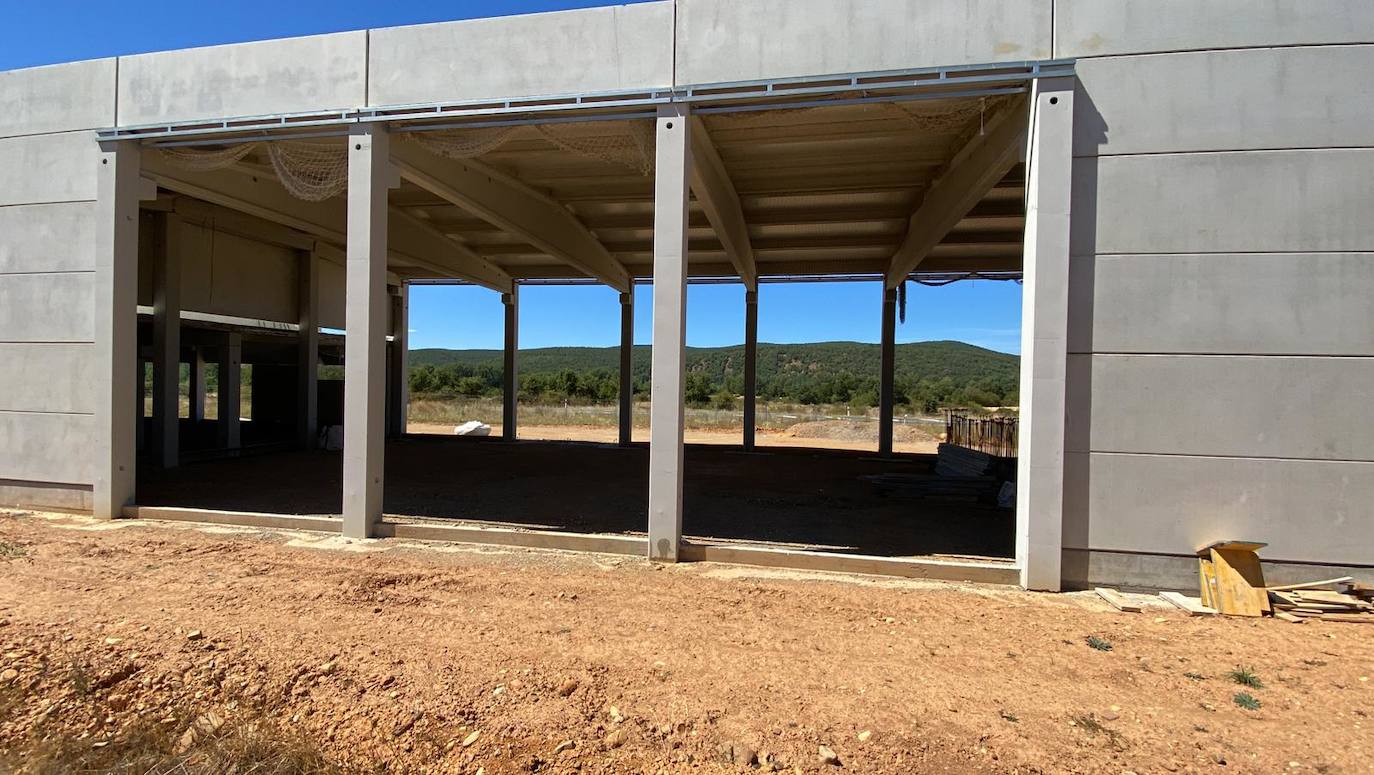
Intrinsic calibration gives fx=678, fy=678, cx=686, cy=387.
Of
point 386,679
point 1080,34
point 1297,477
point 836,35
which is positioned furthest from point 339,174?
point 1297,477

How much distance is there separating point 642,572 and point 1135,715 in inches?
170

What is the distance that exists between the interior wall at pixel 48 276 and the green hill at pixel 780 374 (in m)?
47.0

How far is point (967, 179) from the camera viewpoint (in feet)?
33.4

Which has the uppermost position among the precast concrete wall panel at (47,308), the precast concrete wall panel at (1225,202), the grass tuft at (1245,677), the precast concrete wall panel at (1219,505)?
the precast concrete wall panel at (1225,202)

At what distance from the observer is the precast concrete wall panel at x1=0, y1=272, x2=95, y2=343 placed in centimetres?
906

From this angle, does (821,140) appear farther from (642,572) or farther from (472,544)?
(472,544)

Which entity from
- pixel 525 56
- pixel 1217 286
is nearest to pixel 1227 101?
pixel 1217 286

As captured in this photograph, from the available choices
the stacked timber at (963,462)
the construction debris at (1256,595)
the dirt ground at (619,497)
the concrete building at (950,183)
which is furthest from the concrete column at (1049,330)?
the stacked timber at (963,462)

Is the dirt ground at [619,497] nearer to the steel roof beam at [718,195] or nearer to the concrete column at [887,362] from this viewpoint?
the concrete column at [887,362]

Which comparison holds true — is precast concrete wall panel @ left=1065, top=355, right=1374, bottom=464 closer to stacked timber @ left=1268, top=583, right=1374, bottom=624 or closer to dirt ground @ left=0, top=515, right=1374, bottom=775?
stacked timber @ left=1268, top=583, right=1374, bottom=624

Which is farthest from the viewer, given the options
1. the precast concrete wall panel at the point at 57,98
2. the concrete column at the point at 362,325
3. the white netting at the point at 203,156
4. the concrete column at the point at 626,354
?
the concrete column at the point at 626,354

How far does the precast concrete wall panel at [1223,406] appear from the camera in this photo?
6.17m

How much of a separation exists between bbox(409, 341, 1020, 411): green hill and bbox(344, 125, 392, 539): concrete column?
48.6 meters

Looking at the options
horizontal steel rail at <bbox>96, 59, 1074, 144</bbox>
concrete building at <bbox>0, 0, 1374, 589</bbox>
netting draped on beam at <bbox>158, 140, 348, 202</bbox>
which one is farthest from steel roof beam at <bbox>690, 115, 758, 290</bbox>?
netting draped on beam at <bbox>158, 140, 348, 202</bbox>
